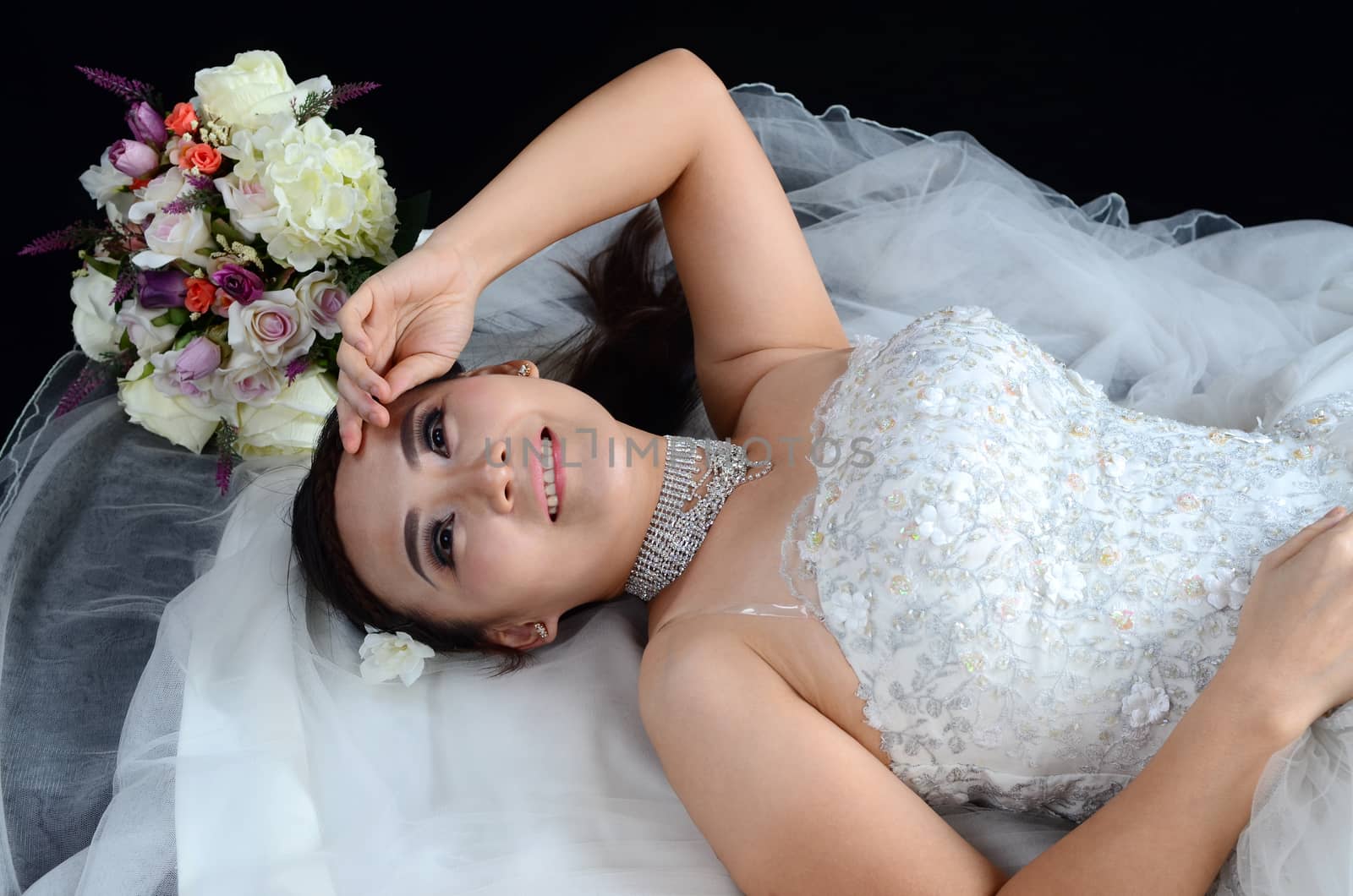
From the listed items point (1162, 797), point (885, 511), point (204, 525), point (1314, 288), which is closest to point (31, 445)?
point (204, 525)

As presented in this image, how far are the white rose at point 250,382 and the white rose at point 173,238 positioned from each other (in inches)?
7.5

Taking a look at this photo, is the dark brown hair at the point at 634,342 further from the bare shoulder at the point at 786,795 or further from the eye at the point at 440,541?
the bare shoulder at the point at 786,795

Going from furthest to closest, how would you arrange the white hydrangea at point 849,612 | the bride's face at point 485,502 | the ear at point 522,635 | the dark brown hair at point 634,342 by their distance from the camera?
1. the dark brown hair at point 634,342
2. the ear at point 522,635
3. the bride's face at point 485,502
4. the white hydrangea at point 849,612

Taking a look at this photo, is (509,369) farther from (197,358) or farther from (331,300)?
(197,358)

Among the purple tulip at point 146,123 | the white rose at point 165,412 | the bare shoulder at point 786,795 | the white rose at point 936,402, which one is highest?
the purple tulip at point 146,123

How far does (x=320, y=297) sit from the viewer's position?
6.72 feet

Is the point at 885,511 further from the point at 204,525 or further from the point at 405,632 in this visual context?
the point at 204,525

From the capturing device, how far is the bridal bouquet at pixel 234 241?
6.46 feet

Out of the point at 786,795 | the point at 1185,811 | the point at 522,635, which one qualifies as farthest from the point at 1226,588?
the point at 522,635

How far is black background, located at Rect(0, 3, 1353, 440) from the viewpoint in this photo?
2.96m

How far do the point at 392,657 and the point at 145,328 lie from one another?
2.44 ft

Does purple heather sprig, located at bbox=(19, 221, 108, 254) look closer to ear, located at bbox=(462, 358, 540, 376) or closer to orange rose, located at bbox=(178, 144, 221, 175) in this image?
orange rose, located at bbox=(178, 144, 221, 175)

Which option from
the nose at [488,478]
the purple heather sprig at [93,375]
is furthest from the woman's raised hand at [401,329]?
the purple heather sprig at [93,375]

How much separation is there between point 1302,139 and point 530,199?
2027mm
